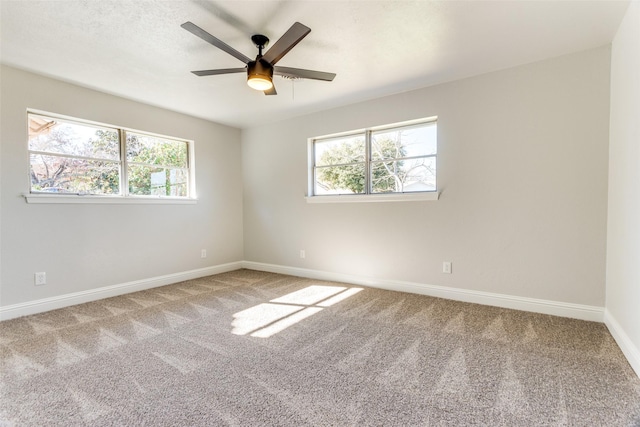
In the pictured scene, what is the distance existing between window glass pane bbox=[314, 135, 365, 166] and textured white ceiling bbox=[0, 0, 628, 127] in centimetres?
85

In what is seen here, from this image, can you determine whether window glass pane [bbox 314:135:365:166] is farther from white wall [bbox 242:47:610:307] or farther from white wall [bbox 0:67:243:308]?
white wall [bbox 0:67:243:308]

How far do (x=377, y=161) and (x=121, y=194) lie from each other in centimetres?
332

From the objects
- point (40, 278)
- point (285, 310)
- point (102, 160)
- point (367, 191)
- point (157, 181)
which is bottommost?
point (285, 310)

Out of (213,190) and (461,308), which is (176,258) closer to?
(213,190)

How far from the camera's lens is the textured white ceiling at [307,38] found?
1.98m

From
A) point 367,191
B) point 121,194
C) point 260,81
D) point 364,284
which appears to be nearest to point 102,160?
point 121,194

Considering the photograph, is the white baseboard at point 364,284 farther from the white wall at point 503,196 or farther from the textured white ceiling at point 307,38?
the textured white ceiling at point 307,38

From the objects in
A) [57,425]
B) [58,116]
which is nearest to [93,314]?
[57,425]

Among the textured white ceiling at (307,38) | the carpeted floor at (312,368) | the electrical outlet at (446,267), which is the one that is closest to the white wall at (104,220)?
the textured white ceiling at (307,38)

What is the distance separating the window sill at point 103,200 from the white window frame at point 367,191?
1.83 m

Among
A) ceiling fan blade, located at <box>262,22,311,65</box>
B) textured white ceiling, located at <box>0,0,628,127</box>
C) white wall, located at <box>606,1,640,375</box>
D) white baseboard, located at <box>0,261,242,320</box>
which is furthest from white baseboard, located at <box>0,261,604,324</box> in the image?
ceiling fan blade, located at <box>262,22,311,65</box>

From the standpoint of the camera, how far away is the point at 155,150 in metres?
3.96

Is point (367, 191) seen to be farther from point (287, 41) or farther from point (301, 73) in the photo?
point (287, 41)

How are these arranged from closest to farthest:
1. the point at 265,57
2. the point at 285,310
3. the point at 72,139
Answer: the point at 265,57, the point at 285,310, the point at 72,139
